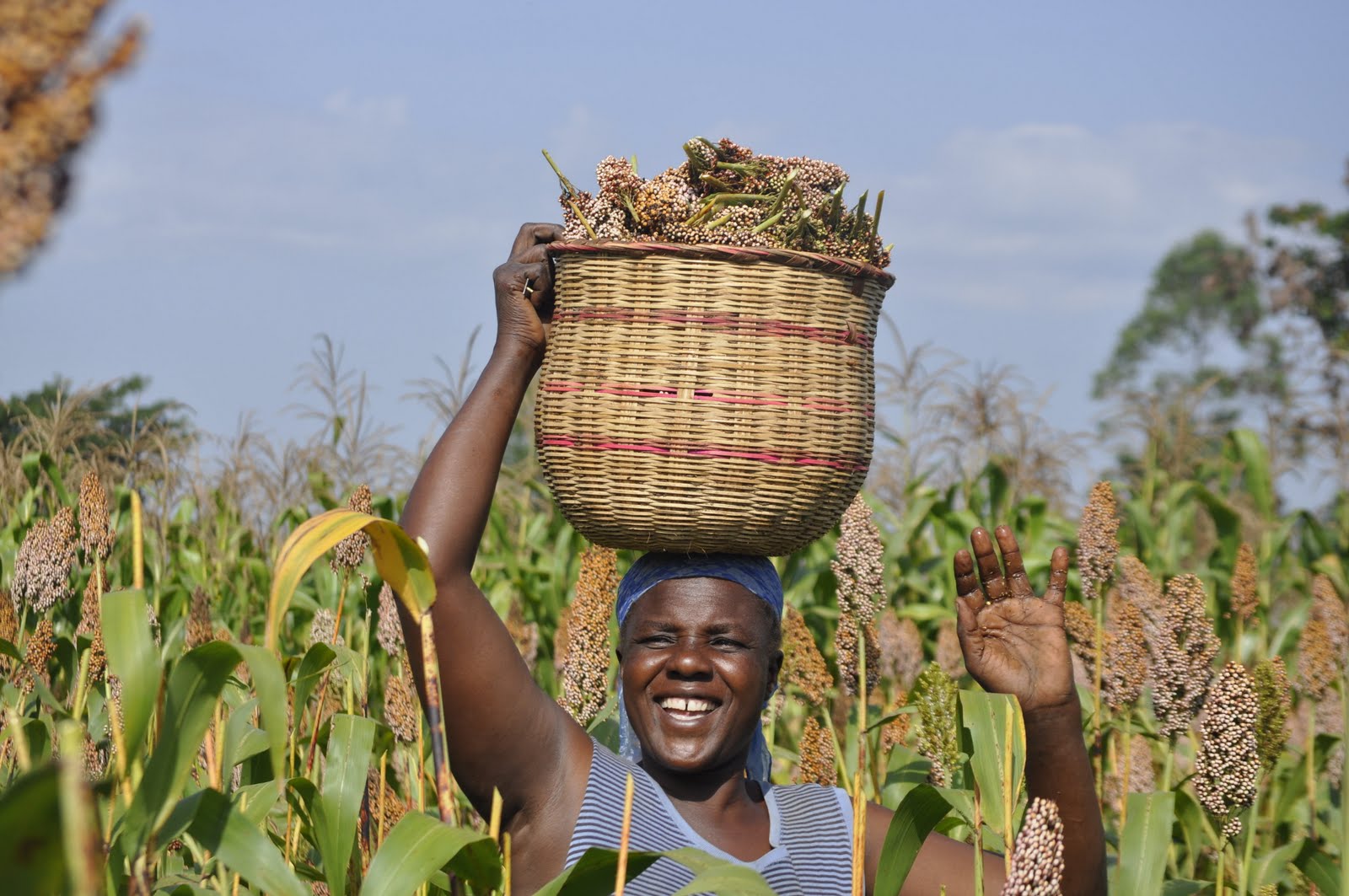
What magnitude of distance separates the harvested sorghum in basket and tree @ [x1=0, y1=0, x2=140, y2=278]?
872 cm

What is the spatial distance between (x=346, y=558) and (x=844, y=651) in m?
1.14

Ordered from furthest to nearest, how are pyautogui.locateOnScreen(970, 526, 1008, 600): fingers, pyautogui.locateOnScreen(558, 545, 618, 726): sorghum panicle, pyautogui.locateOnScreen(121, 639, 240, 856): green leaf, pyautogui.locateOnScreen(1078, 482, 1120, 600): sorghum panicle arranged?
pyautogui.locateOnScreen(1078, 482, 1120, 600): sorghum panicle
pyautogui.locateOnScreen(558, 545, 618, 726): sorghum panicle
pyautogui.locateOnScreen(970, 526, 1008, 600): fingers
pyautogui.locateOnScreen(121, 639, 240, 856): green leaf

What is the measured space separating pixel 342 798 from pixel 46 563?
144 cm

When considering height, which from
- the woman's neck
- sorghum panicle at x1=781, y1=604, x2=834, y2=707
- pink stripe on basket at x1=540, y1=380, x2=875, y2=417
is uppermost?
pink stripe on basket at x1=540, y1=380, x2=875, y2=417

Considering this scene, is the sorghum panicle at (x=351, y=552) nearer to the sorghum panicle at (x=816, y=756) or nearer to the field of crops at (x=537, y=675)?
the field of crops at (x=537, y=675)

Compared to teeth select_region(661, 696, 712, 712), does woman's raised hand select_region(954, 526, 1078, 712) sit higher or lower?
higher

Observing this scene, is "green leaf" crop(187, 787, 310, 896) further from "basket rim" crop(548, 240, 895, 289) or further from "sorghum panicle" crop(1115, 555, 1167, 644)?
"sorghum panicle" crop(1115, 555, 1167, 644)

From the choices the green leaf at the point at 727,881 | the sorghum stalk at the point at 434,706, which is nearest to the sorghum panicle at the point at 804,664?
the green leaf at the point at 727,881

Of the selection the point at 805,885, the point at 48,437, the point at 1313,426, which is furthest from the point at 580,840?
the point at 1313,426

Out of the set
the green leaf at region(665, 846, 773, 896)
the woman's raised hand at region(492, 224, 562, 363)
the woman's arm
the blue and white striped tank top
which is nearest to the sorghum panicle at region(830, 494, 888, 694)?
the blue and white striped tank top

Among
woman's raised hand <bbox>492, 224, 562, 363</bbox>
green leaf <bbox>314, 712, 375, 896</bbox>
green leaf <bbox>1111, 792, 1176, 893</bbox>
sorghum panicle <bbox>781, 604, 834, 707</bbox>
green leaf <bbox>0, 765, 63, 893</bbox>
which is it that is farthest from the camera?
sorghum panicle <bbox>781, 604, 834, 707</bbox>

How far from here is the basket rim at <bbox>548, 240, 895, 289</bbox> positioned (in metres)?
2.56

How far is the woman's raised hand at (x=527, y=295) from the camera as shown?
2738 mm

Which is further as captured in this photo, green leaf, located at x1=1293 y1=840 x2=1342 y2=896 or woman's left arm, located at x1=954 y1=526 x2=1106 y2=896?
green leaf, located at x1=1293 y1=840 x2=1342 y2=896
